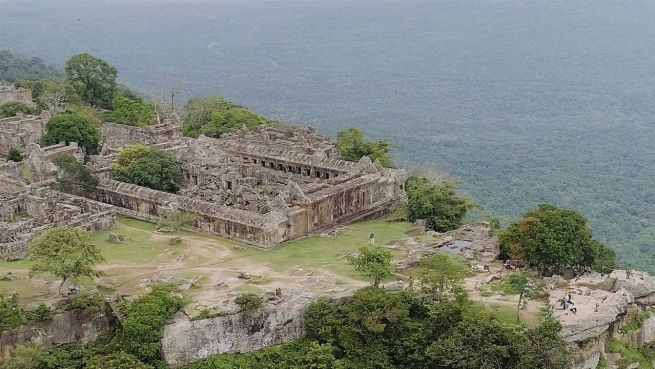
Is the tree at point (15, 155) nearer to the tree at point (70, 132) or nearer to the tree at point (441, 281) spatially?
the tree at point (70, 132)

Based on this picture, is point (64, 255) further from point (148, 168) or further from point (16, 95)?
point (16, 95)

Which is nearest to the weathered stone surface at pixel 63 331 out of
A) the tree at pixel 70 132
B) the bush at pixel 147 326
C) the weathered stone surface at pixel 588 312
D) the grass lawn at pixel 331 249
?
the bush at pixel 147 326

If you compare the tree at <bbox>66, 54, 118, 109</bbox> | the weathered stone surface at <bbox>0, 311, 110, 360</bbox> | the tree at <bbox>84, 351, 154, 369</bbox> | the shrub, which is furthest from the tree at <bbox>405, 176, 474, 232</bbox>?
the tree at <bbox>66, 54, 118, 109</bbox>

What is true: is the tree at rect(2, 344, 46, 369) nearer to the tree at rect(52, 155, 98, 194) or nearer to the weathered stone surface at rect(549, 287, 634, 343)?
the tree at rect(52, 155, 98, 194)

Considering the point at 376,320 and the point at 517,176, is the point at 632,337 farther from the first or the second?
the point at 517,176

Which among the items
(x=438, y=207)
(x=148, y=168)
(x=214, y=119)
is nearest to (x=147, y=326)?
(x=148, y=168)

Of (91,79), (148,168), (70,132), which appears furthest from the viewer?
(91,79)
